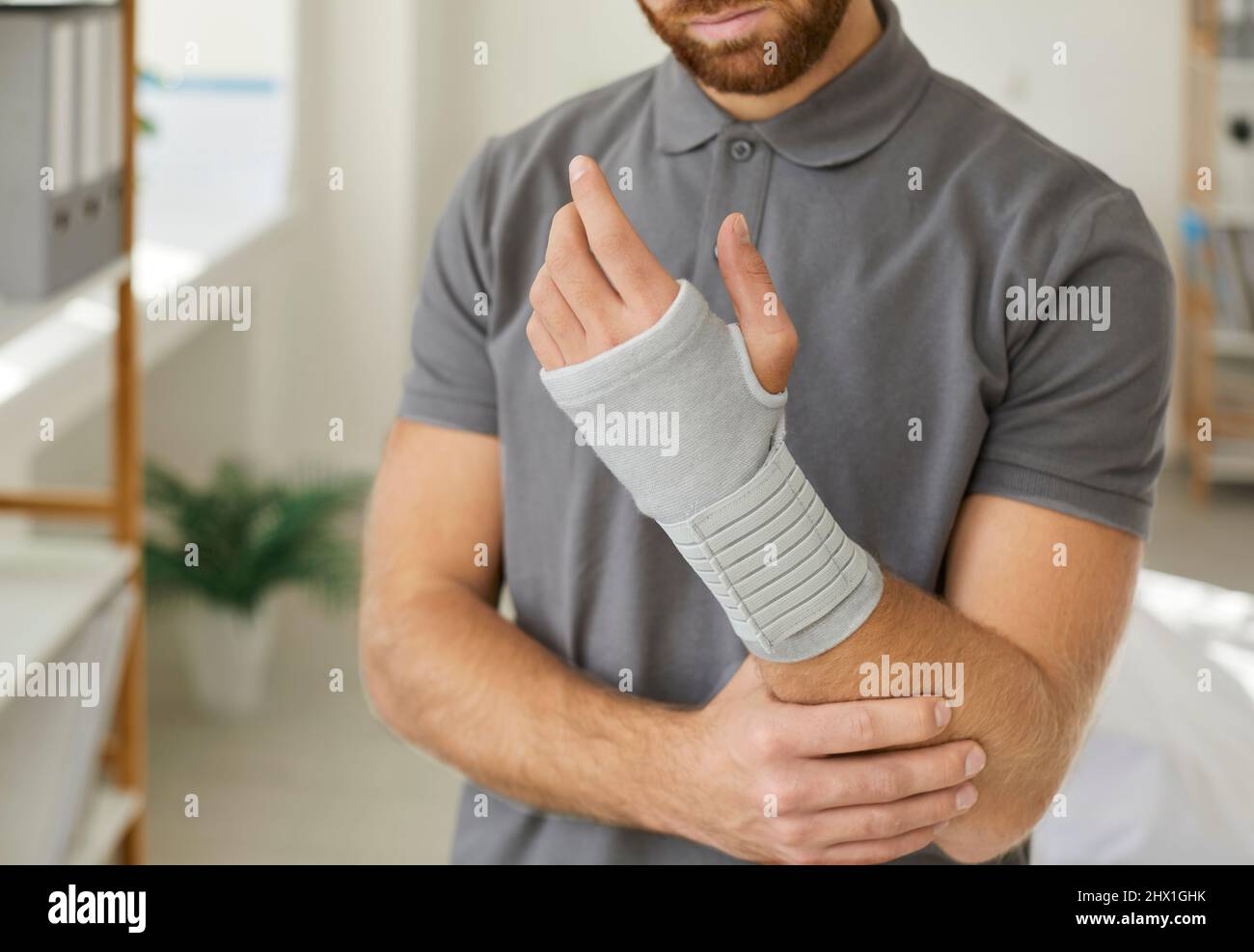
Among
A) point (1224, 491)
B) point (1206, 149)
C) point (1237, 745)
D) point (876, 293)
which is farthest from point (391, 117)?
point (876, 293)

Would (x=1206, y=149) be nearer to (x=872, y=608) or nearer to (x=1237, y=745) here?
(x=1237, y=745)

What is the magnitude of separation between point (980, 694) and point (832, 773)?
7 cm

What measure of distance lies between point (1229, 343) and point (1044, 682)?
1.80 metres

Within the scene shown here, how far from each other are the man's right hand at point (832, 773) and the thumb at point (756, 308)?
153 mm

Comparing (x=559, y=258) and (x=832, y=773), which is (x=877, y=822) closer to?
(x=832, y=773)

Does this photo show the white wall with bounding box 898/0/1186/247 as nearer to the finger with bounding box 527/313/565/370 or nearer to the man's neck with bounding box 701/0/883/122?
the man's neck with bounding box 701/0/883/122

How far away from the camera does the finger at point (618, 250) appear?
52cm

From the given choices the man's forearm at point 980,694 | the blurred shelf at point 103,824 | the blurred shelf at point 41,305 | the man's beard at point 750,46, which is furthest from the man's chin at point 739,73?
the blurred shelf at point 103,824

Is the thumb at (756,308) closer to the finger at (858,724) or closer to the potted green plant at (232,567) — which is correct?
the finger at (858,724)

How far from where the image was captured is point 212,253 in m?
1.82

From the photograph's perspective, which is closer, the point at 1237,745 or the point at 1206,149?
the point at 1237,745

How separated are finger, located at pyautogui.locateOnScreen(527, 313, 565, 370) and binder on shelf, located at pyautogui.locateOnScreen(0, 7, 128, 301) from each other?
0.68 meters

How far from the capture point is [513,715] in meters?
0.71

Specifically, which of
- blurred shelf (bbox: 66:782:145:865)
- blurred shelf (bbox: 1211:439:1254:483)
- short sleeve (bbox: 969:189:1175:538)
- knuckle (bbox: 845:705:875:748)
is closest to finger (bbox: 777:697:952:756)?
knuckle (bbox: 845:705:875:748)
